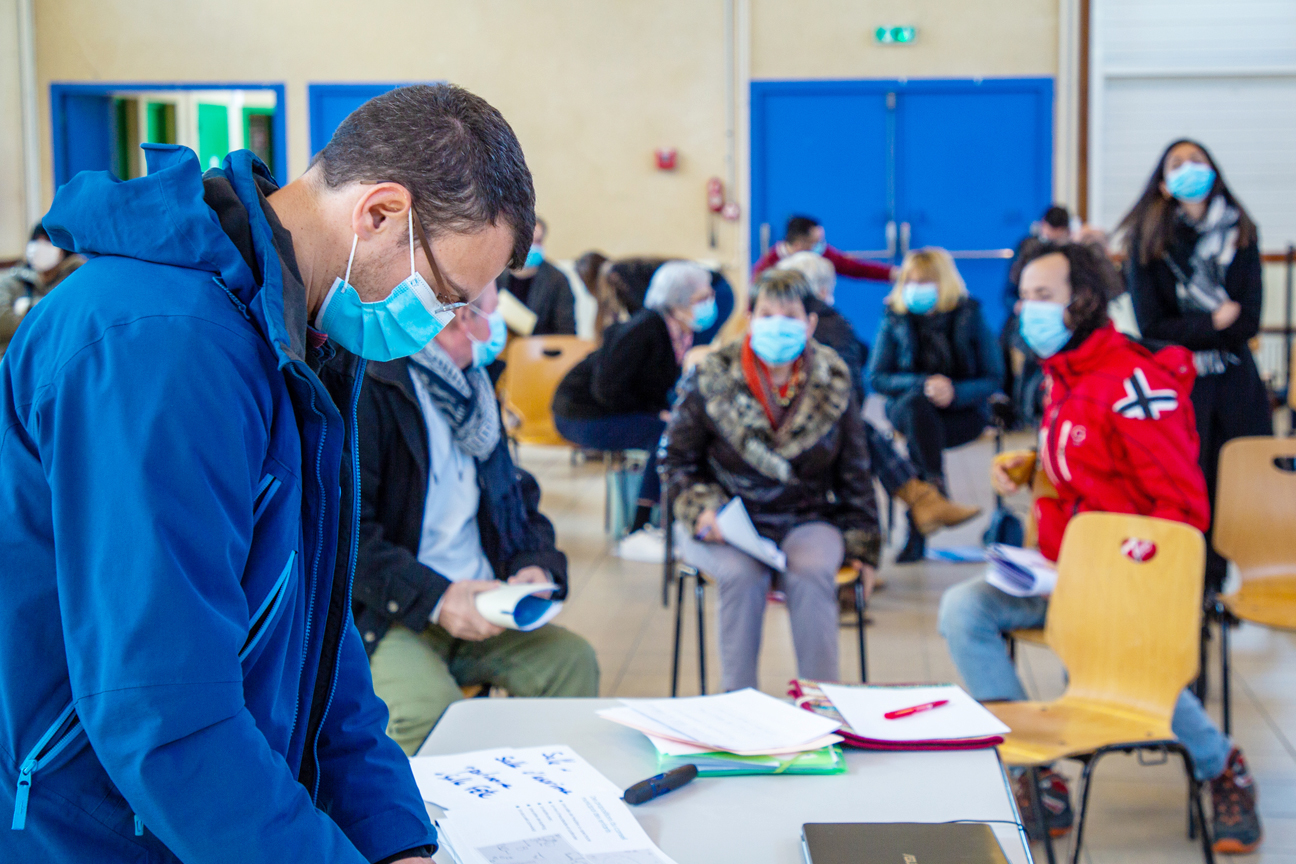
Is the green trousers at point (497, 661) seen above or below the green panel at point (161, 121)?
below

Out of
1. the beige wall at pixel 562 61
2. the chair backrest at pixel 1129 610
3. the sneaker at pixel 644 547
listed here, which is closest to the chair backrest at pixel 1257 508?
the chair backrest at pixel 1129 610

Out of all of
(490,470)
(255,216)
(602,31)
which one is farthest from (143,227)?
(602,31)

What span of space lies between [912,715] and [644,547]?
3565 mm

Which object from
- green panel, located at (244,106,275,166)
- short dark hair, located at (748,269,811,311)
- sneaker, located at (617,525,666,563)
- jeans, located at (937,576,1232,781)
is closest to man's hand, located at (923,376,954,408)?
sneaker, located at (617,525,666,563)

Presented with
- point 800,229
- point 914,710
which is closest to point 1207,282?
point 800,229

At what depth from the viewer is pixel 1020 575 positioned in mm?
2625

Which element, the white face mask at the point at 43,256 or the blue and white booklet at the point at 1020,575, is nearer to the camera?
the blue and white booklet at the point at 1020,575

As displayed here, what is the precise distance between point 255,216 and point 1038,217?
8387 mm

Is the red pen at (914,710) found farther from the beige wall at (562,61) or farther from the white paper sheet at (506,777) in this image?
the beige wall at (562,61)

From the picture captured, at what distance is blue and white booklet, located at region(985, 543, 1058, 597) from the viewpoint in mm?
2600

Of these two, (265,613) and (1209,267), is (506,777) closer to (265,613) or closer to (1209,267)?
(265,613)

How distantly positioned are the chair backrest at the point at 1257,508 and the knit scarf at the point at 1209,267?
666mm

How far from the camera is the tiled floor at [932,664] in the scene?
2.63 meters

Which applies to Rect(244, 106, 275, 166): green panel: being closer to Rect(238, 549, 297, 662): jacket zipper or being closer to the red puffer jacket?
the red puffer jacket
